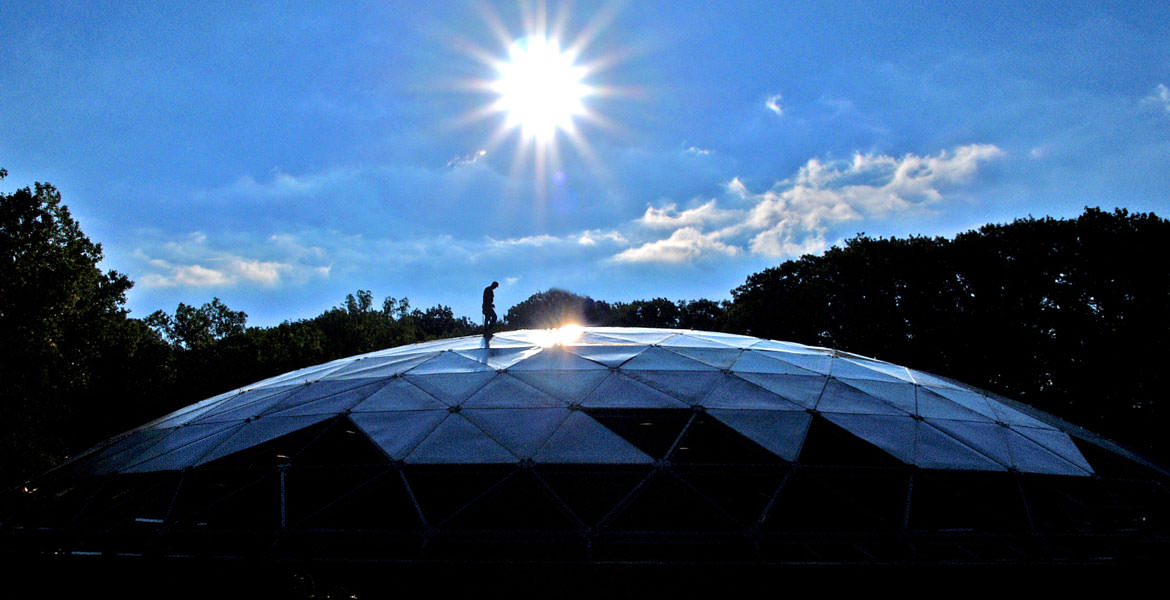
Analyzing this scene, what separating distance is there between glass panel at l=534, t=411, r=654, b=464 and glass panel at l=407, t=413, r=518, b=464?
845mm

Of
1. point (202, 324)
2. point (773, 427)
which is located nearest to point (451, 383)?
point (773, 427)

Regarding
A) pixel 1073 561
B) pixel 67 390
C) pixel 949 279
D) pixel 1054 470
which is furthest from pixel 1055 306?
pixel 67 390

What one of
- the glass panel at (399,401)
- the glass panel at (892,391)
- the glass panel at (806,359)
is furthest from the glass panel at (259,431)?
the glass panel at (892,391)

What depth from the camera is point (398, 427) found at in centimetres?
1219

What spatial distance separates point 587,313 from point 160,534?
68809 millimetres

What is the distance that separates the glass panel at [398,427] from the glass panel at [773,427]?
6.53 m

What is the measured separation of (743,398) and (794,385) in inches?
78.1

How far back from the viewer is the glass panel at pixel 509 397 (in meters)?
12.7

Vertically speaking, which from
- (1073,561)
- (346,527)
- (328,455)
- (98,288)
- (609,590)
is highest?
(98,288)

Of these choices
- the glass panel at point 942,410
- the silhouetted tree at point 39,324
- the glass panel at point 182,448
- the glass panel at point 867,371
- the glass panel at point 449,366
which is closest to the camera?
the glass panel at point 182,448

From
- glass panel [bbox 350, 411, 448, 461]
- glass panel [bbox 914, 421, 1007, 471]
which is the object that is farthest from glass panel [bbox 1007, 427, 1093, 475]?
glass panel [bbox 350, 411, 448, 461]

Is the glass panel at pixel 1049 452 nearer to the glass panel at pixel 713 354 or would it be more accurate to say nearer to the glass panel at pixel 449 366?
the glass panel at pixel 713 354

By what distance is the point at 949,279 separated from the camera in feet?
127

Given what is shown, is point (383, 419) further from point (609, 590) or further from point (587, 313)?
point (587, 313)
